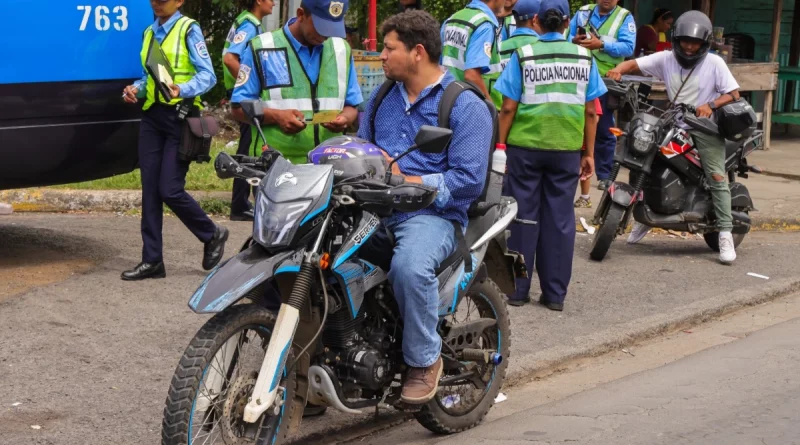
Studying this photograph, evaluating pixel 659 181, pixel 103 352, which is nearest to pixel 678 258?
pixel 659 181

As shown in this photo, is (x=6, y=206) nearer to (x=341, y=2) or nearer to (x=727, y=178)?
(x=341, y=2)

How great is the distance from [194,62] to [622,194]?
3244 mm

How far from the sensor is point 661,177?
30.0 ft

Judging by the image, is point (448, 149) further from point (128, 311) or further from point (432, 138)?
point (128, 311)

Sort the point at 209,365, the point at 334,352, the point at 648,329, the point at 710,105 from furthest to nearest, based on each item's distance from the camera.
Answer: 1. the point at 710,105
2. the point at 648,329
3. the point at 334,352
4. the point at 209,365

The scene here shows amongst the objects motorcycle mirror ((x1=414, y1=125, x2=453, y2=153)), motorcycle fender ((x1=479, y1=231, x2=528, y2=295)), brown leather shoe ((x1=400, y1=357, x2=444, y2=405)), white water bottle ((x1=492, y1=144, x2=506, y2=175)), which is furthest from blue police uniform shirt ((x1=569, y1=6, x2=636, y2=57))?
motorcycle mirror ((x1=414, y1=125, x2=453, y2=153))

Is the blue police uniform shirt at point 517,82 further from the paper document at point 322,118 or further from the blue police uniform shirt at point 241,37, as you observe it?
the blue police uniform shirt at point 241,37

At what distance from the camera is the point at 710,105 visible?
A: 901 centimetres

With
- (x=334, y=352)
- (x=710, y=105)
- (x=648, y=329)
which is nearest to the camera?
(x=334, y=352)

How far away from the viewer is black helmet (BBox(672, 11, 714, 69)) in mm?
8773

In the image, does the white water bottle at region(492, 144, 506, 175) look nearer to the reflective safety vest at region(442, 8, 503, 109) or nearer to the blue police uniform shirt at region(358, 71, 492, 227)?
the blue police uniform shirt at region(358, 71, 492, 227)

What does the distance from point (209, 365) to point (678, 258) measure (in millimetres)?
5847

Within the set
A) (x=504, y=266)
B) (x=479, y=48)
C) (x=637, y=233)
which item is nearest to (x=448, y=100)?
(x=504, y=266)

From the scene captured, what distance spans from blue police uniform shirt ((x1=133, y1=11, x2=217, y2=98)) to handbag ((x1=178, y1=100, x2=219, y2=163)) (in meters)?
0.17
